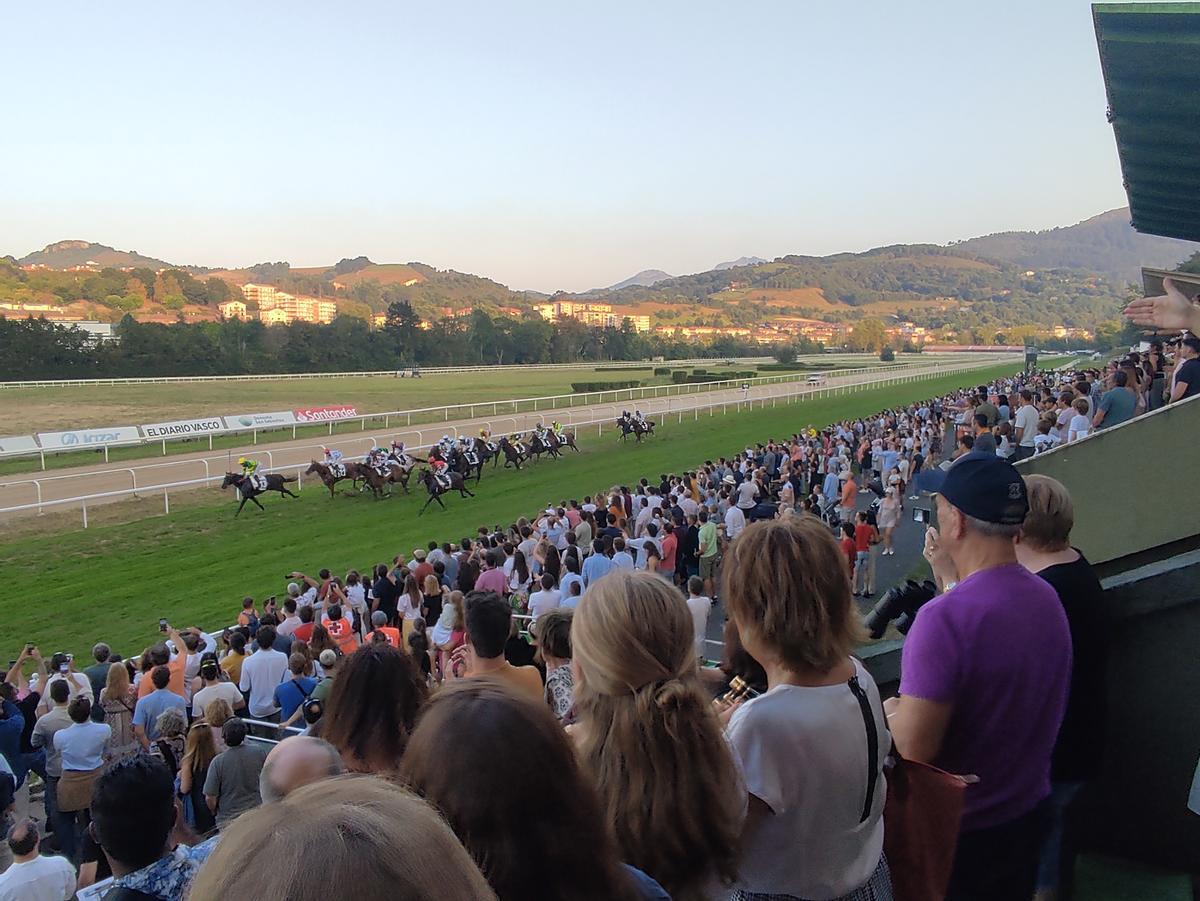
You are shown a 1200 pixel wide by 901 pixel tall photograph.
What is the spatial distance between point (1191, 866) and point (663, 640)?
227cm

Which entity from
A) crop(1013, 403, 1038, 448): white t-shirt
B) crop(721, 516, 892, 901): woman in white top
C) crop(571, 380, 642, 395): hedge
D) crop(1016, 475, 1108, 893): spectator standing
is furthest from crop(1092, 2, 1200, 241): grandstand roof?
crop(571, 380, 642, 395): hedge

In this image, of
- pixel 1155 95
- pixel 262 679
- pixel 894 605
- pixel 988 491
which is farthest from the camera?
pixel 1155 95

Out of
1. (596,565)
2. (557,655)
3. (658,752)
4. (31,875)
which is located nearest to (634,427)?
(596,565)

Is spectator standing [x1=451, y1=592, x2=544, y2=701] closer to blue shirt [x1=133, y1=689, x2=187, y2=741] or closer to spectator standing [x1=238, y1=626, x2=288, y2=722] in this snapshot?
blue shirt [x1=133, y1=689, x2=187, y2=741]

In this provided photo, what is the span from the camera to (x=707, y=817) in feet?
4.83

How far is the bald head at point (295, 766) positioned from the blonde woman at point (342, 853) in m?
1.23

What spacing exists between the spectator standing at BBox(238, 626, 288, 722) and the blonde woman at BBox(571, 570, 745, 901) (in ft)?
14.2

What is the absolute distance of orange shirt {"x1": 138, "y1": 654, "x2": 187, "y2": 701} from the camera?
509 centimetres

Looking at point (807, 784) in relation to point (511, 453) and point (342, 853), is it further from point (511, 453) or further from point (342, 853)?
point (511, 453)

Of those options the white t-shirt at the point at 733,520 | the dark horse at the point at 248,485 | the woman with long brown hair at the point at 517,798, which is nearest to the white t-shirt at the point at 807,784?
the woman with long brown hair at the point at 517,798

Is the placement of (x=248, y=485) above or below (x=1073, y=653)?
above

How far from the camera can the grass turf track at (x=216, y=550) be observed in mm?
9953

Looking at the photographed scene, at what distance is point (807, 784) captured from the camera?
162cm

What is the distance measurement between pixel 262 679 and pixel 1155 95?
714cm
